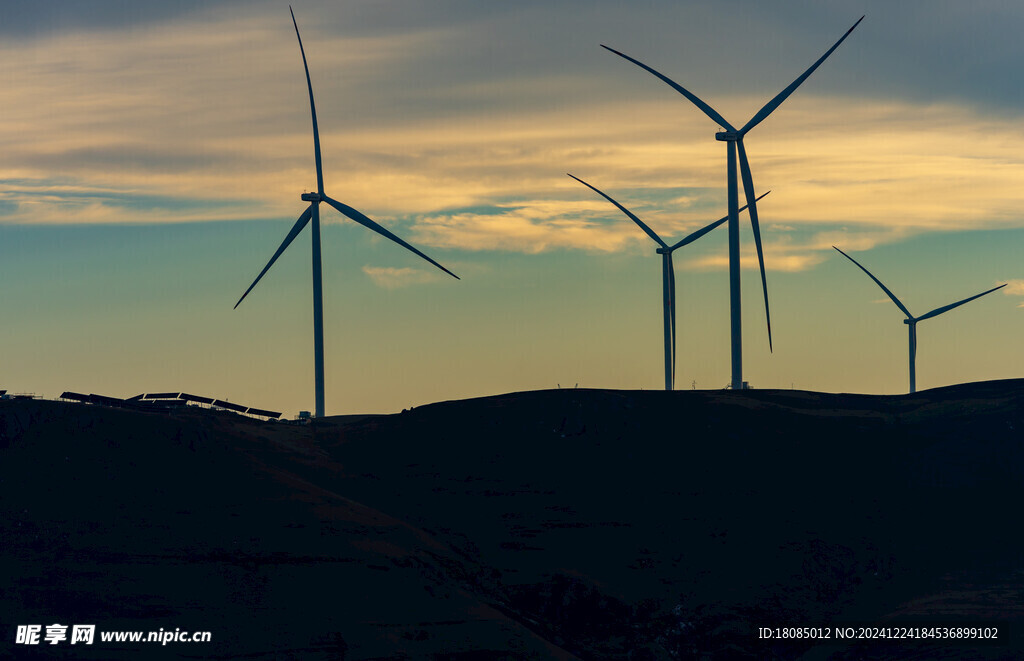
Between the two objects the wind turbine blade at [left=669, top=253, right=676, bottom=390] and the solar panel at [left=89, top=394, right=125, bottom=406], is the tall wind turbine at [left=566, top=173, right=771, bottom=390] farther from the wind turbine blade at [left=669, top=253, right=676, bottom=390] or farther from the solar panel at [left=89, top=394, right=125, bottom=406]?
the solar panel at [left=89, top=394, right=125, bottom=406]

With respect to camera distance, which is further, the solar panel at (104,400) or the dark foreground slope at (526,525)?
the solar panel at (104,400)

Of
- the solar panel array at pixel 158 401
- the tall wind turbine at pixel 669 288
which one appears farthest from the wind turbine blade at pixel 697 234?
the solar panel array at pixel 158 401

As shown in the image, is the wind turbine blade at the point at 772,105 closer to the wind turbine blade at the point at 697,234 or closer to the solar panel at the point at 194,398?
the wind turbine blade at the point at 697,234

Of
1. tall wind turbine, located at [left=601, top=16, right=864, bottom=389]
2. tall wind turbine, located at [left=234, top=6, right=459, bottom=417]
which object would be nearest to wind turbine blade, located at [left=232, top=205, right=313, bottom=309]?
tall wind turbine, located at [left=234, top=6, right=459, bottom=417]

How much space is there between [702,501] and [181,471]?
32856mm

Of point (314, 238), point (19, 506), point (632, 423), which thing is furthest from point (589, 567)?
point (314, 238)

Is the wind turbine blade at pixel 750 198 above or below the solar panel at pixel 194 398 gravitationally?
above

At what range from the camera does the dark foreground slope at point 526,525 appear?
60469mm

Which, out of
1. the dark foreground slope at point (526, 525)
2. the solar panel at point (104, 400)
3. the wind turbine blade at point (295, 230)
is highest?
the wind turbine blade at point (295, 230)

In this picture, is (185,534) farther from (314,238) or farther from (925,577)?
(925,577)

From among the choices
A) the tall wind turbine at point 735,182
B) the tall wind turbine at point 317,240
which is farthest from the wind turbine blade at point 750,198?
the tall wind turbine at point 317,240

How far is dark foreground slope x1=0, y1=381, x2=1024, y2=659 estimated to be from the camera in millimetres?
60469

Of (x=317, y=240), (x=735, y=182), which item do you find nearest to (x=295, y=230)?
(x=317, y=240)

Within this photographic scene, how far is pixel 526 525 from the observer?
75250 mm
